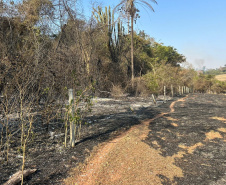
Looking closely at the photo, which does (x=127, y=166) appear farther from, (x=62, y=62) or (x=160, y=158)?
(x=62, y=62)

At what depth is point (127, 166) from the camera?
401 centimetres

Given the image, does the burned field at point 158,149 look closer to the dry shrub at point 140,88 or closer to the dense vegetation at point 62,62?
the dense vegetation at point 62,62

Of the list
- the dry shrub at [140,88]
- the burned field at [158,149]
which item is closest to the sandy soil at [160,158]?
the burned field at [158,149]

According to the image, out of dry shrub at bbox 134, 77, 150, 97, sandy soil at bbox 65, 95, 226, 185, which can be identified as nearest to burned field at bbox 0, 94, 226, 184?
sandy soil at bbox 65, 95, 226, 185

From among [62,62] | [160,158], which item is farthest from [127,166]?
[62,62]

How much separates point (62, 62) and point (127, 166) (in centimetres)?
487

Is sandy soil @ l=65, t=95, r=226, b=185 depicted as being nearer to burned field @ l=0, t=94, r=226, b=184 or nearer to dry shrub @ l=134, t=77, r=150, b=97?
burned field @ l=0, t=94, r=226, b=184

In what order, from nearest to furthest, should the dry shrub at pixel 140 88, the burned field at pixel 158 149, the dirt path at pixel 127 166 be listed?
the dirt path at pixel 127 166 → the burned field at pixel 158 149 → the dry shrub at pixel 140 88

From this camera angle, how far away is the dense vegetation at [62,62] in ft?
15.0

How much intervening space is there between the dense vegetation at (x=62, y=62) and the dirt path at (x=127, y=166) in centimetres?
114

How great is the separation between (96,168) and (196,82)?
137ft

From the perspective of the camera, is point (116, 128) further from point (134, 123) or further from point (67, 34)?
point (67, 34)

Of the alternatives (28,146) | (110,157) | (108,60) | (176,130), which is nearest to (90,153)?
(110,157)

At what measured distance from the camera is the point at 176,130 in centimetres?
615
